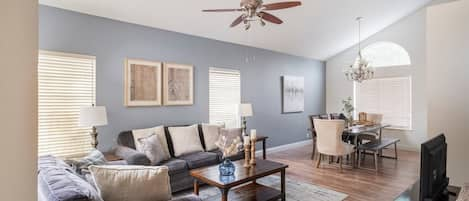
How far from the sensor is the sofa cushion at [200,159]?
147 inches

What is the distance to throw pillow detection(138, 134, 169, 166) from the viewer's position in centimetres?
352

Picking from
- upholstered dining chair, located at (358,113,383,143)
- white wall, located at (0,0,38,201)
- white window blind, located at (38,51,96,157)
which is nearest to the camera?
white wall, located at (0,0,38,201)

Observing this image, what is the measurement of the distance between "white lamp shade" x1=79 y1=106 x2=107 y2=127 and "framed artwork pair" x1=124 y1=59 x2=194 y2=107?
0.75 meters

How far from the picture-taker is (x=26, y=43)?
0.60 m

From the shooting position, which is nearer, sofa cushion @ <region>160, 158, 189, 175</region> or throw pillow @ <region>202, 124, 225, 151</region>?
sofa cushion @ <region>160, 158, 189, 175</region>

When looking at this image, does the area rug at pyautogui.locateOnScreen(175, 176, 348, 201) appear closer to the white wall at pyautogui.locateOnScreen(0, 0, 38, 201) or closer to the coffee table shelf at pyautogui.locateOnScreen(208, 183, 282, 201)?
the coffee table shelf at pyautogui.locateOnScreen(208, 183, 282, 201)

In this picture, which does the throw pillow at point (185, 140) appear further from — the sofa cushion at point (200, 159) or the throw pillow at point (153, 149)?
the throw pillow at point (153, 149)

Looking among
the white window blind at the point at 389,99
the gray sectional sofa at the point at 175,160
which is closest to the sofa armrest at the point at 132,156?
the gray sectional sofa at the point at 175,160

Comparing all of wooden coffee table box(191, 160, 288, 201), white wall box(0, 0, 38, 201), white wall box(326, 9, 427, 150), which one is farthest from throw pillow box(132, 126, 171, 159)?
white wall box(326, 9, 427, 150)

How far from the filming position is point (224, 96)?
5.41 m

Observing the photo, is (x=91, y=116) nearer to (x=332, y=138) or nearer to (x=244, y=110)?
(x=244, y=110)

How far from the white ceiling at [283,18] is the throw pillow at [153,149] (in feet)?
6.10

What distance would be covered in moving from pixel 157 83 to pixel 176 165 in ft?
4.92

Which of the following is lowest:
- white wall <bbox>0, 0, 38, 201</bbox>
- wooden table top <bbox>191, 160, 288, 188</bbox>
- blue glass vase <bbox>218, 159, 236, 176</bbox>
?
wooden table top <bbox>191, 160, 288, 188</bbox>
